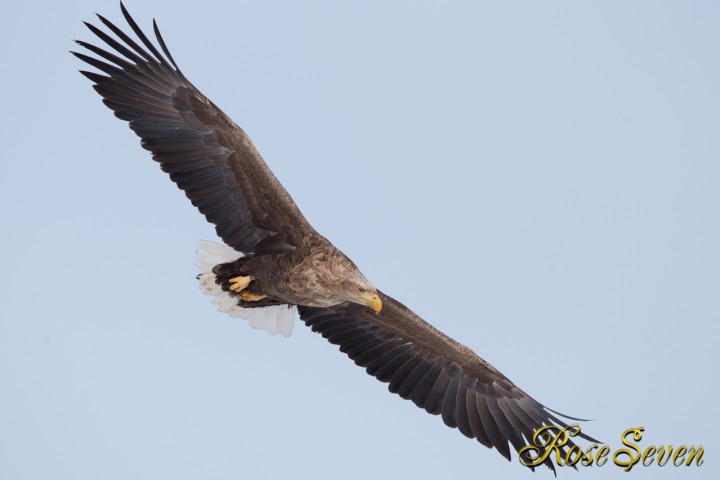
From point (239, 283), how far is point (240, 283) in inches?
0.4

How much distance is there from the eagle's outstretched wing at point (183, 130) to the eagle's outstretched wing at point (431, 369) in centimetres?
176

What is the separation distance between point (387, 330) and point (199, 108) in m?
3.31

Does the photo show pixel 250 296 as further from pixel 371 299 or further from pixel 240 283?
pixel 371 299

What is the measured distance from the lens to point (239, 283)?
10641 millimetres

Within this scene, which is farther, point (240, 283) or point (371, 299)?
point (240, 283)

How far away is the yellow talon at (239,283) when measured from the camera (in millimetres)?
10633

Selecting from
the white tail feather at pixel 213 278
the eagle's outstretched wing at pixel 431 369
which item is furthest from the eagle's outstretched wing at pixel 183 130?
the eagle's outstretched wing at pixel 431 369

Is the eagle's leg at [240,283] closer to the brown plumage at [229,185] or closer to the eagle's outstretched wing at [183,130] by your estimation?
the brown plumage at [229,185]

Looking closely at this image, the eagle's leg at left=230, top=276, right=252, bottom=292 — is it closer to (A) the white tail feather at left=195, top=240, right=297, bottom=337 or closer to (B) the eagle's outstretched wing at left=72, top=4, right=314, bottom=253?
(A) the white tail feather at left=195, top=240, right=297, bottom=337

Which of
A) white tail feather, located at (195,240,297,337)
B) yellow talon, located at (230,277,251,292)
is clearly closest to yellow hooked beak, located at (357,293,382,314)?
yellow talon, located at (230,277,251,292)

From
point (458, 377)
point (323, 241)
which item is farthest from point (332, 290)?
point (458, 377)

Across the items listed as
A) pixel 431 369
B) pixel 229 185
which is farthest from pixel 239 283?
pixel 431 369

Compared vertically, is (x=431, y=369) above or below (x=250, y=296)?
above

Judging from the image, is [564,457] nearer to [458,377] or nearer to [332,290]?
[458,377]
